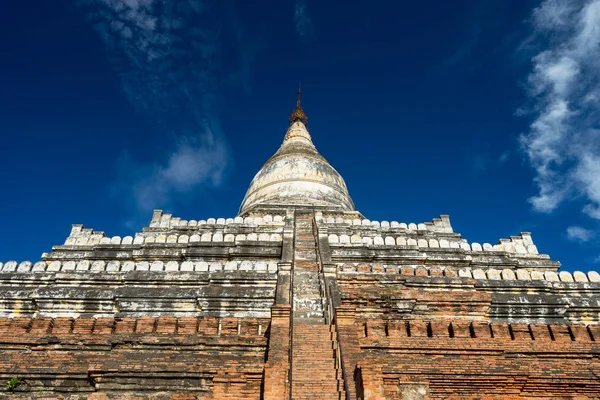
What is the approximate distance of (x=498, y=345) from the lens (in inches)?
349

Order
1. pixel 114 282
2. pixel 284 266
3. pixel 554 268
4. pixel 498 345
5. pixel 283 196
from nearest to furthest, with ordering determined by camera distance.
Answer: pixel 498 345
pixel 284 266
pixel 114 282
pixel 554 268
pixel 283 196

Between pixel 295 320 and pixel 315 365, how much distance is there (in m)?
1.62

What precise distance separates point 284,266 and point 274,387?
4.46 m

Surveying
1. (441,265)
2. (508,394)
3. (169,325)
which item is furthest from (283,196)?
(508,394)

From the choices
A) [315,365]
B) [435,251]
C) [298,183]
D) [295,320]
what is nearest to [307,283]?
[295,320]

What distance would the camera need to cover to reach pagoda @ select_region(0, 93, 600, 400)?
8.29 metres

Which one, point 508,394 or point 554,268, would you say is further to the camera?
point 554,268

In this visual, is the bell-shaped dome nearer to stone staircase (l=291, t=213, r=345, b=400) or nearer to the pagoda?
the pagoda

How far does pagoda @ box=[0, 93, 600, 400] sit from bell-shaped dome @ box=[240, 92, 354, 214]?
6.25m

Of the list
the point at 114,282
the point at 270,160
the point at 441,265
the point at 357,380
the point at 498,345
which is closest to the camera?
the point at 357,380

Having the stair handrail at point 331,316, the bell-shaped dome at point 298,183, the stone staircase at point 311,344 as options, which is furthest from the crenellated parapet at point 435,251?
the bell-shaped dome at point 298,183

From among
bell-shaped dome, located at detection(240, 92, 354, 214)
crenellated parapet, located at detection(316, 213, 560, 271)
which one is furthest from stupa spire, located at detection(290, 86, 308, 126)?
crenellated parapet, located at detection(316, 213, 560, 271)

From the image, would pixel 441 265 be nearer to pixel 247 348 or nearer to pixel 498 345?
pixel 498 345

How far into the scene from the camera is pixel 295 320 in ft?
30.7
